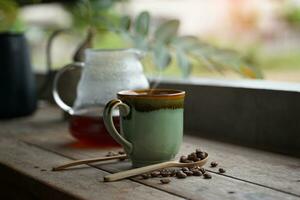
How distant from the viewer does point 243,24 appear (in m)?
1.60

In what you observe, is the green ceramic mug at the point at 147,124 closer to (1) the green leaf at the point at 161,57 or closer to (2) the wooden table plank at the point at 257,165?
(2) the wooden table plank at the point at 257,165

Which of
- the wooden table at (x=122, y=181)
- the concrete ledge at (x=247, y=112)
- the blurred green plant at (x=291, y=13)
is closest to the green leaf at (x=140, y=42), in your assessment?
the concrete ledge at (x=247, y=112)

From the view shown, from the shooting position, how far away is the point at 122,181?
2.00ft

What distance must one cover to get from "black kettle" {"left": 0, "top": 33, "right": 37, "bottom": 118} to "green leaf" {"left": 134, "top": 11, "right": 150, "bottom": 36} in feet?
0.97

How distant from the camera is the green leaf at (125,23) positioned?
1022mm

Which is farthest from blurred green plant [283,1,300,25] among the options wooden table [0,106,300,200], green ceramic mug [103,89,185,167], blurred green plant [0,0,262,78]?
green ceramic mug [103,89,185,167]

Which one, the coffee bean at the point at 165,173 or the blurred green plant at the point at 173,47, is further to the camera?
the blurred green plant at the point at 173,47

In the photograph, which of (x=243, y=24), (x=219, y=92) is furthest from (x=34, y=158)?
(x=243, y=24)

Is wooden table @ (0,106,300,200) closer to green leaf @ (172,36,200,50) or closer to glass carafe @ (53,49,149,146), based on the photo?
glass carafe @ (53,49,149,146)

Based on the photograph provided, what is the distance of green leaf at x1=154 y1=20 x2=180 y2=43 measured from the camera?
102 cm

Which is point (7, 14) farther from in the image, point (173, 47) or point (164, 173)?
point (164, 173)

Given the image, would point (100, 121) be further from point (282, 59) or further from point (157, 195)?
point (282, 59)

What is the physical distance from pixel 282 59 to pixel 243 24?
0.18 m

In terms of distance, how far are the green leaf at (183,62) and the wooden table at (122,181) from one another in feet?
0.51
